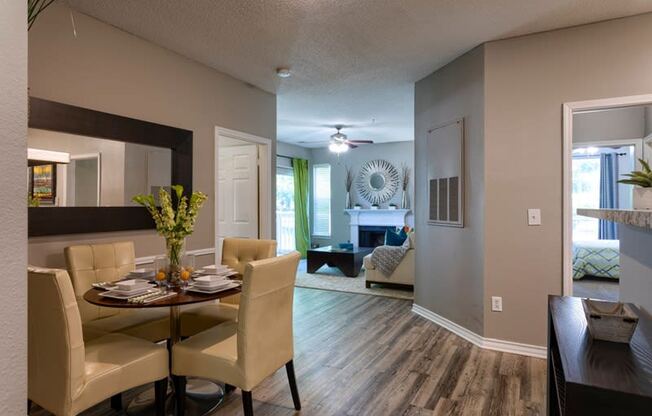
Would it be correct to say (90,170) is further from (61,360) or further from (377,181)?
(377,181)

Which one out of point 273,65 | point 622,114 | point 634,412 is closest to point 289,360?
point 634,412

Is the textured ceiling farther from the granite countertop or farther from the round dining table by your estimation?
the round dining table

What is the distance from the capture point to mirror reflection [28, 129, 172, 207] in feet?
8.13

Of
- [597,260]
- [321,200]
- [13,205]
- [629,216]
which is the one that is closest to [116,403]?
[13,205]

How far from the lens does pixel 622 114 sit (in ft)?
16.1

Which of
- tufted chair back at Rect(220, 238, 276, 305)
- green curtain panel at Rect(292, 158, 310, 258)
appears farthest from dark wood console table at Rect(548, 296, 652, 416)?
green curtain panel at Rect(292, 158, 310, 258)

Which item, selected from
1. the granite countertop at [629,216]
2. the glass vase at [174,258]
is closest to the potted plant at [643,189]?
the granite countertop at [629,216]

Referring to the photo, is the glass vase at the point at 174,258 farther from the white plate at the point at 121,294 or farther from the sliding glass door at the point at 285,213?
the sliding glass door at the point at 285,213

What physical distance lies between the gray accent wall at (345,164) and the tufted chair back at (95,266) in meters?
6.31

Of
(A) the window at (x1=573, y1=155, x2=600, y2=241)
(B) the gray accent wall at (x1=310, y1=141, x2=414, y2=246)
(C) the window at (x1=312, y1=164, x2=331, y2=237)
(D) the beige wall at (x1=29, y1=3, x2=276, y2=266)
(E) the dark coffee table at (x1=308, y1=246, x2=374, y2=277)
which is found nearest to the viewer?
(D) the beige wall at (x1=29, y1=3, x2=276, y2=266)

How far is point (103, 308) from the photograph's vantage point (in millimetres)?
2635

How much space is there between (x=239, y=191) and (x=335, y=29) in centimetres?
249

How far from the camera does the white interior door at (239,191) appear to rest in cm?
467

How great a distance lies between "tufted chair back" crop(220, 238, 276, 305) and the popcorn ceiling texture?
2130mm
